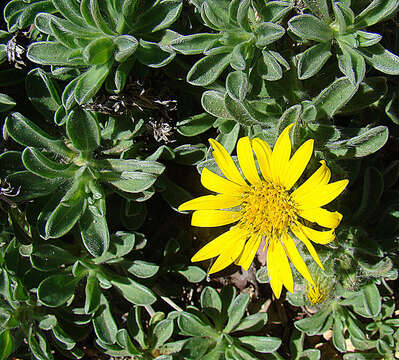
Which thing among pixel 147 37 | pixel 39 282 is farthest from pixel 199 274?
pixel 147 37

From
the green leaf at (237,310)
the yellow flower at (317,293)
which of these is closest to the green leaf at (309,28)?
the yellow flower at (317,293)

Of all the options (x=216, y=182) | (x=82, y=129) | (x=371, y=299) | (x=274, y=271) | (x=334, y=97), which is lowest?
(x=371, y=299)

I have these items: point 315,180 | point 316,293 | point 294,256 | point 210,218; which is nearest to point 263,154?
point 315,180

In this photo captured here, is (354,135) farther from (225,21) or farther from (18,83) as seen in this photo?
(18,83)

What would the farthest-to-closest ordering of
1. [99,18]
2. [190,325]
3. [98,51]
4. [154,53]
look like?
[190,325] < [154,53] < [98,51] < [99,18]

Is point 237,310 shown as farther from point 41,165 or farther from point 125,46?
point 125,46
